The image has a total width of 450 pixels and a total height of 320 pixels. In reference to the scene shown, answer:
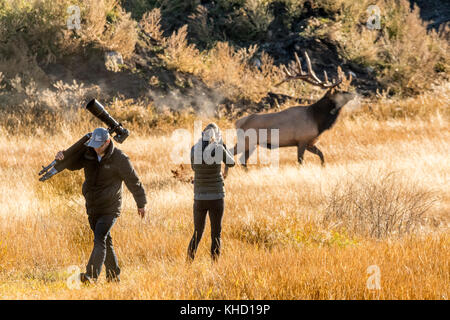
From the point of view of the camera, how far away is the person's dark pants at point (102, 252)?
170 inches

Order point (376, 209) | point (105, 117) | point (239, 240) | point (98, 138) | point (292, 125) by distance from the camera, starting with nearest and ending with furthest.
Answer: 1. point (98, 138)
2. point (105, 117)
3. point (239, 240)
4. point (376, 209)
5. point (292, 125)

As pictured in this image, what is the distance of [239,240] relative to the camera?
5750 millimetres

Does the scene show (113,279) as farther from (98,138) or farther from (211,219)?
(98,138)

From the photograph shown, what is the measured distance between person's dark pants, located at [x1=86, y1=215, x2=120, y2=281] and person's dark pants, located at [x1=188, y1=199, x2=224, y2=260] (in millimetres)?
783

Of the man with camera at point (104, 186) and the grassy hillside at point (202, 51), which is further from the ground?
the grassy hillside at point (202, 51)

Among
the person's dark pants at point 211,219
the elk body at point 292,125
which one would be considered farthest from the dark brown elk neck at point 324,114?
the person's dark pants at point 211,219

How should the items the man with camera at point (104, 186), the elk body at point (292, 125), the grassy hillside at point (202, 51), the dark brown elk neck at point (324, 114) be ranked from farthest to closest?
the grassy hillside at point (202, 51) < the dark brown elk neck at point (324, 114) < the elk body at point (292, 125) < the man with camera at point (104, 186)

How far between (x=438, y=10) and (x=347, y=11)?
4934 mm

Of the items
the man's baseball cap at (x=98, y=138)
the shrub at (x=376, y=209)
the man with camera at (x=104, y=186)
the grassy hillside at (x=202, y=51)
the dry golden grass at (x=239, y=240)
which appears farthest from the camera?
the grassy hillside at (x=202, y=51)

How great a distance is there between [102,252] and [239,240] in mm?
1864

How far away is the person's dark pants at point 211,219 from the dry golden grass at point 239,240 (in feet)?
0.44

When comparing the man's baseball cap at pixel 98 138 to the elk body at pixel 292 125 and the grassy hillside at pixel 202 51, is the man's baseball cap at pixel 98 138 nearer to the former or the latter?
the elk body at pixel 292 125

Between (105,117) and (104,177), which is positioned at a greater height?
(105,117)

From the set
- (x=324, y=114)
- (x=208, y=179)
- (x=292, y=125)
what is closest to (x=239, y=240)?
(x=208, y=179)
